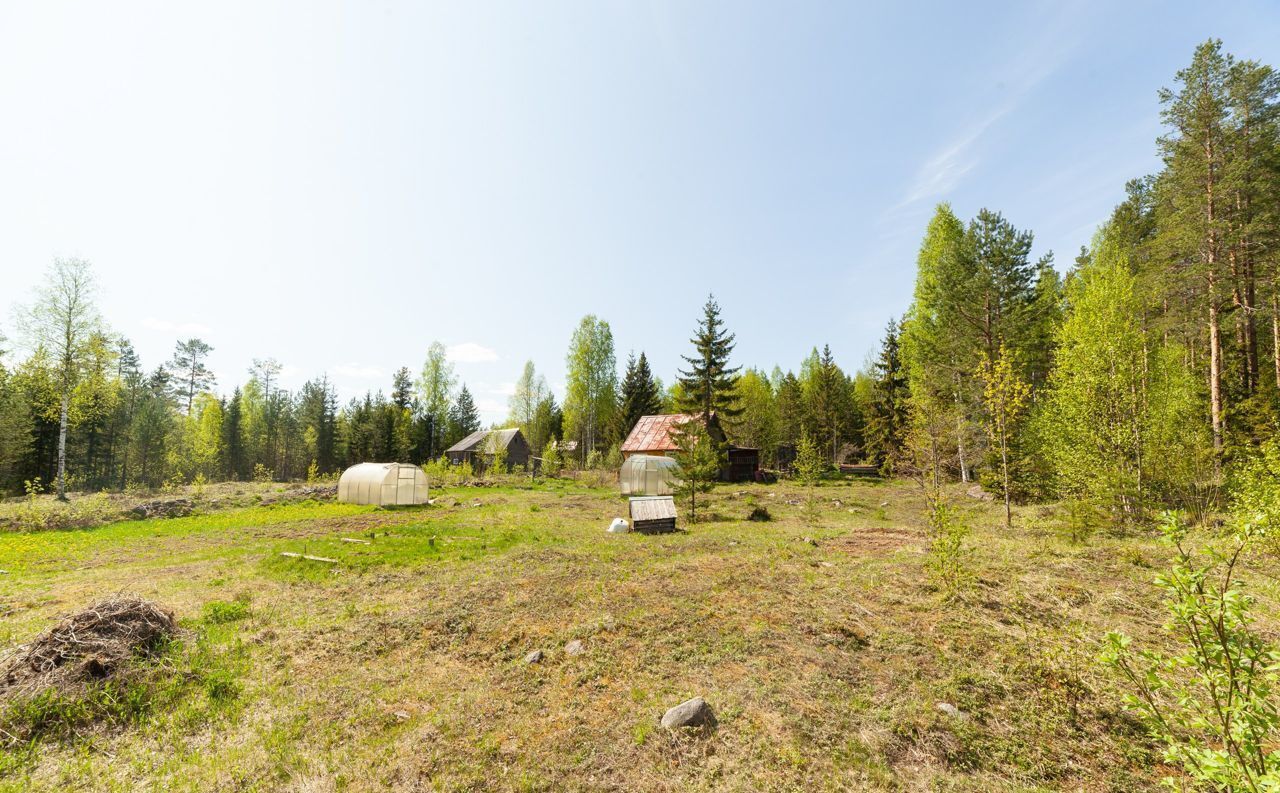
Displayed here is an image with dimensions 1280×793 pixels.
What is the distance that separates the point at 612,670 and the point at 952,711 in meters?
4.33

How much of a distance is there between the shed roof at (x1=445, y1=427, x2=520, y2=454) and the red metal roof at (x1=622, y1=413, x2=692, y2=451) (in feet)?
50.6

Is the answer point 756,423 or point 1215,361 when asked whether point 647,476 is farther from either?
point 1215,361

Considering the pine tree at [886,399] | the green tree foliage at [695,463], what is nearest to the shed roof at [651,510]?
the green tree foliage at [695,463]

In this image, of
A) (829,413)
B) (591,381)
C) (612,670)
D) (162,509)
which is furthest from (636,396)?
(612,670)

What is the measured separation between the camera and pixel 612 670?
6.82 metres

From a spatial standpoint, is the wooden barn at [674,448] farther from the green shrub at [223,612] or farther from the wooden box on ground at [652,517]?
the green shrub at [223,612]

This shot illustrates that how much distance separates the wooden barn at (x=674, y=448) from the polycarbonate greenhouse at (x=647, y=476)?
5.31 m

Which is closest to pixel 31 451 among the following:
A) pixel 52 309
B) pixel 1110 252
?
pixel 52 309

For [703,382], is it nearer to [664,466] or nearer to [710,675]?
[664,466]

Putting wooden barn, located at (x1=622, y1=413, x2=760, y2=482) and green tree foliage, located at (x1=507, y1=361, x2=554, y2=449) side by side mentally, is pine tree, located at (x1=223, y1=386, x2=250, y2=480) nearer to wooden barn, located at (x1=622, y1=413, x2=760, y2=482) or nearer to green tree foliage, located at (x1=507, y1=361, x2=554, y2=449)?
green tree foliage, located at (x1=507, y1=361, x2=554, y2=449)

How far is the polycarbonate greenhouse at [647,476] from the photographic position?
29.8m

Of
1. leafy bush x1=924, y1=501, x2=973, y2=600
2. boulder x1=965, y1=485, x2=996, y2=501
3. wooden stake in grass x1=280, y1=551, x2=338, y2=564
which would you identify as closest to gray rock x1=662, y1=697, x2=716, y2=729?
leafy bush x1=924, y1=501, x2=973, y2=600

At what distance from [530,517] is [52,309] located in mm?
28449

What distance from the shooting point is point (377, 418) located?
2071 inches
